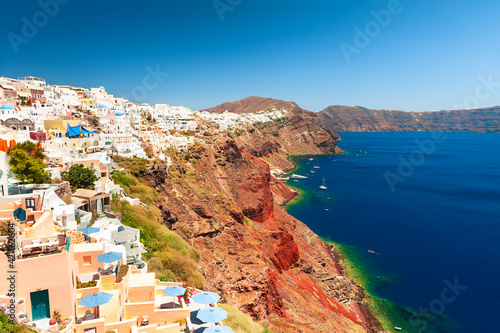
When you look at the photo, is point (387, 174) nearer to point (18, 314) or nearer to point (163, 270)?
point (163, 270)

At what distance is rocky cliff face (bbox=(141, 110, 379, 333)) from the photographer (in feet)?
104

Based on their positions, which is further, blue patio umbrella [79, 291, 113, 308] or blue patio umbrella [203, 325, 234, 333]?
blue patio umbrella [203, 325, 234, 333]

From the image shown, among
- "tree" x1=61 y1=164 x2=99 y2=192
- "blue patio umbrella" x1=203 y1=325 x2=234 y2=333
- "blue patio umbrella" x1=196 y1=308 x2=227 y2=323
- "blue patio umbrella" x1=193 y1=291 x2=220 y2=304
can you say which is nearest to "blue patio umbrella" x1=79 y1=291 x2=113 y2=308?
"blue patio umbrella" x1=196 y1=308 x2=227 y2=323

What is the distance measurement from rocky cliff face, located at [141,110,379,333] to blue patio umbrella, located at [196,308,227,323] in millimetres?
12926

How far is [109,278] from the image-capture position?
15.2 metres

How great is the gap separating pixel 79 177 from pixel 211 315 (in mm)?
23025

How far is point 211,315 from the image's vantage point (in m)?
15.3

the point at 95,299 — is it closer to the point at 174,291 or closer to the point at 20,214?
the point at 174,291

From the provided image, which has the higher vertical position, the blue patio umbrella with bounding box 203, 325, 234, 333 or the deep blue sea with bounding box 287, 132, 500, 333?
the blue patio umbrella with bounding box 203, 325, 234, 333

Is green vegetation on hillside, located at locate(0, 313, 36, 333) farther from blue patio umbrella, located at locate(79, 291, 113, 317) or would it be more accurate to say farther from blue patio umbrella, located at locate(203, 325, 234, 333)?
blue patio umbrella, located at locate(203, 325, 234, 333)

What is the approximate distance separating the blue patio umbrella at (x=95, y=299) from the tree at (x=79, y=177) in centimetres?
2032

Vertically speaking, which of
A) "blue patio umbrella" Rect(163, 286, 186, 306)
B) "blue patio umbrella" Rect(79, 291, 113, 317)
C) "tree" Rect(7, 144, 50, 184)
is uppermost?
"tree" Rect(7, 144, 50, 184)

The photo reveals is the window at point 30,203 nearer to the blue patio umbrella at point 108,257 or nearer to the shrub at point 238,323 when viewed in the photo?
the blue patio umbrella at point 108,257

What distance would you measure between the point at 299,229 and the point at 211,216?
29.0m
